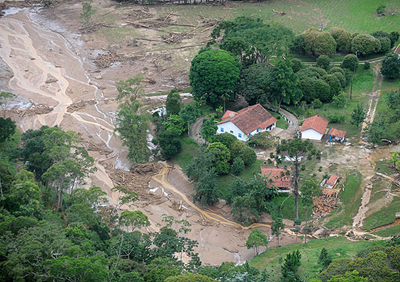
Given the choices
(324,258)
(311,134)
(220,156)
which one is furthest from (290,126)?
(324,258)

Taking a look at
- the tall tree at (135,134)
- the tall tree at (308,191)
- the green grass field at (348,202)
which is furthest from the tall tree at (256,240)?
the tall tree at (135,134)

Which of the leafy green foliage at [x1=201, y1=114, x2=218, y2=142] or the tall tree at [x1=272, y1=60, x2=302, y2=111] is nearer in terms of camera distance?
the leafy green foliage at [x1=201, y1=114, x2=218, y2=142]

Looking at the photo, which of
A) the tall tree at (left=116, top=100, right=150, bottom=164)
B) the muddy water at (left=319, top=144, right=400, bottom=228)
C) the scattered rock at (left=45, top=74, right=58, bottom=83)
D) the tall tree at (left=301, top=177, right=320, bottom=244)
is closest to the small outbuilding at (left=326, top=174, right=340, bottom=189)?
the muddy water at (left=319, top=144, right=400, bottom=228)

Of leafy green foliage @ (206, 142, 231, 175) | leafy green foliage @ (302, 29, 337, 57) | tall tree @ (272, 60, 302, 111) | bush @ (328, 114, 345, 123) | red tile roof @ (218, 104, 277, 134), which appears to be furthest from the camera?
leafy green foliage @ (302, 29, 337, 57)

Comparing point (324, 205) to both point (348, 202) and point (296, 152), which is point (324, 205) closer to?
point (348, 202)

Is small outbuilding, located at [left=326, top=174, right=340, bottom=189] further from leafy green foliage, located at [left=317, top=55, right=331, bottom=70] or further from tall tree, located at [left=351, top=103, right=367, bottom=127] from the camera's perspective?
leafy green foliage, located at [left=317, top=55, right=331, bottom=70]

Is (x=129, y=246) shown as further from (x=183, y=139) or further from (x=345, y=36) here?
(x=345, y=36)

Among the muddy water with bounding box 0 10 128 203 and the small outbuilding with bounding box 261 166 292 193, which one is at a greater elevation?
the small outbuilding with bounding box 261 166 292 193
